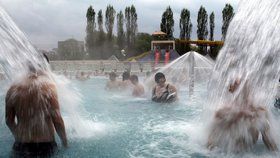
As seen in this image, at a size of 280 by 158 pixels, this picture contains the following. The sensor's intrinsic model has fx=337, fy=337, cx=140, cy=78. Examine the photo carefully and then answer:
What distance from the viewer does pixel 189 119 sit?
763cm

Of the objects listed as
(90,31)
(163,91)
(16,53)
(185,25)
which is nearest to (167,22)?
(185,25)

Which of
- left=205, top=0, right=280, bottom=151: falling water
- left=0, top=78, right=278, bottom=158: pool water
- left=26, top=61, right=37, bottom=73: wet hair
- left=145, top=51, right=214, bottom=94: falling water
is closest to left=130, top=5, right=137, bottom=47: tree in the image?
left=145, top=51, right=214, bottom=94: falling water

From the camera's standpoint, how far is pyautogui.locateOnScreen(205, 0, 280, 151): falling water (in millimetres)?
4543

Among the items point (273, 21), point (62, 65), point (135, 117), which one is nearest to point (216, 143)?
point (273, 21)

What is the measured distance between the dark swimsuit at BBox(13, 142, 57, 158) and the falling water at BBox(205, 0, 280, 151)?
237 centimetres

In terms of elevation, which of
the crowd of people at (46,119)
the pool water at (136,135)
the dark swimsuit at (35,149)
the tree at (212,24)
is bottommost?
the pool water at (136,135)

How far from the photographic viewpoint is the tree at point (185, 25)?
51.1 m

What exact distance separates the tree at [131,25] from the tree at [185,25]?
23.6ft

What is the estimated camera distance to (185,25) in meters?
51.1

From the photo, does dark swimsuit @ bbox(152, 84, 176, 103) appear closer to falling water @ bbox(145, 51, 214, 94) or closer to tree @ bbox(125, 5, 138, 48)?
falling water @ bbox(145, 51, 214, 94)

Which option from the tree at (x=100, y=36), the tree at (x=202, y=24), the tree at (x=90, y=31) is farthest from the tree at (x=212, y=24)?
the tree at (x=90, y=31)

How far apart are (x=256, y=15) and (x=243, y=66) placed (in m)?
0.79

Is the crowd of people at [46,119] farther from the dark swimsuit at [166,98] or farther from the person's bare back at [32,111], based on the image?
the dark swimsuit at [166,98]

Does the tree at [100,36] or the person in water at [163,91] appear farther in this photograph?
the tree at [100,36]
